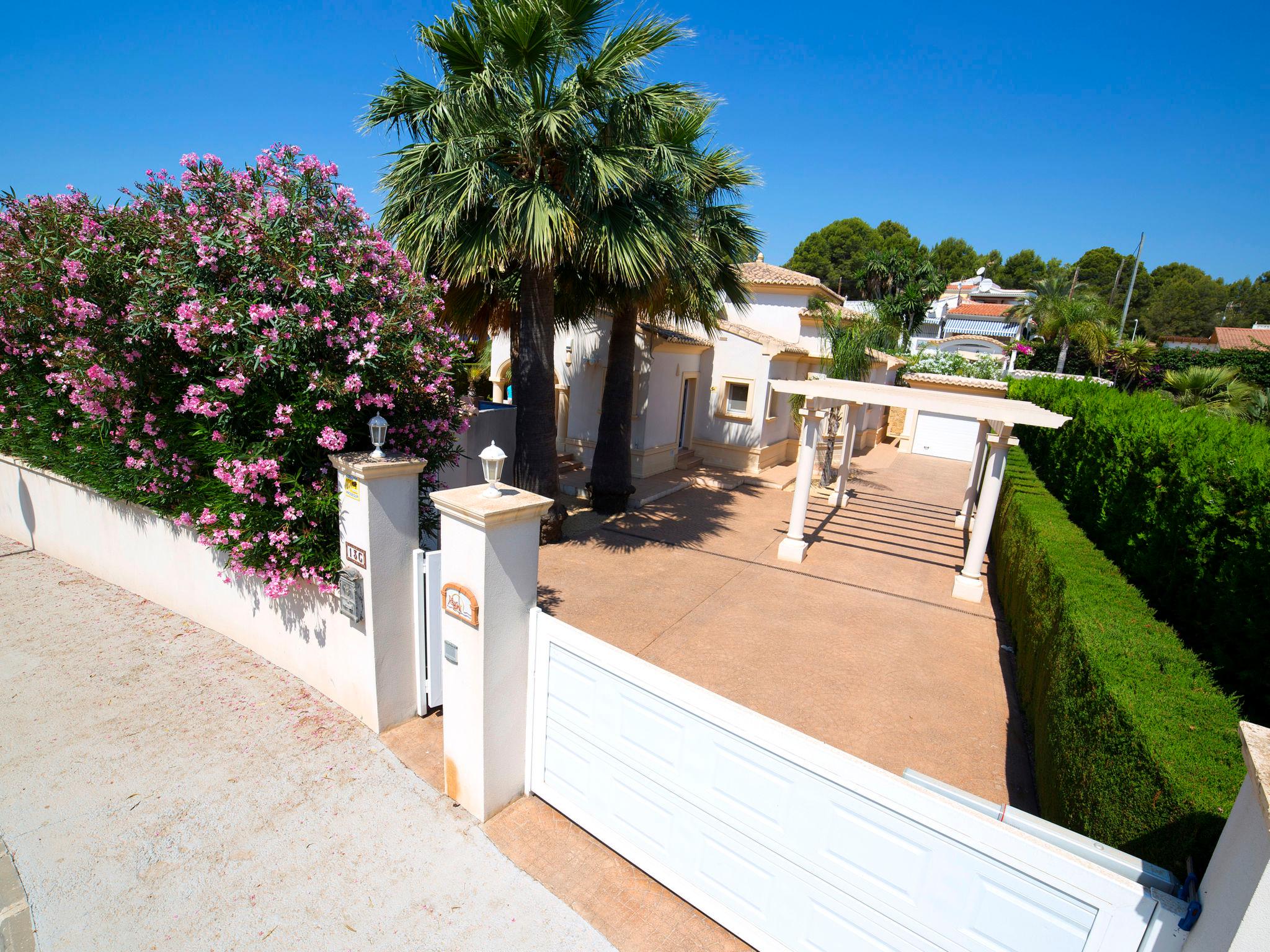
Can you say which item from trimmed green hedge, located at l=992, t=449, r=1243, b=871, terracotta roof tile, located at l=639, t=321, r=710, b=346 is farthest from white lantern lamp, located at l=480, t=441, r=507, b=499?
terracotta roof tile, located at l=639, t=321, r=710, b=346

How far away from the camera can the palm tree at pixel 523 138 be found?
7.55 metres

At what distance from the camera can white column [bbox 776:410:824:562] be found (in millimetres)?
10055

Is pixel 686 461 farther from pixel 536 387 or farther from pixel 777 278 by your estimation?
pixel 536 387

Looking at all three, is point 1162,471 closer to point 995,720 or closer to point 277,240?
point 995,720

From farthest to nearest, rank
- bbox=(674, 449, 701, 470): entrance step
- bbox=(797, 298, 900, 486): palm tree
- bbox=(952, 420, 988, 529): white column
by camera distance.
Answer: bbox=(674, 449, 701, 470): entrance step → bbox=(797, 298, 900, 486): palm tree → bbox=(952, 420, 988, 529): white column

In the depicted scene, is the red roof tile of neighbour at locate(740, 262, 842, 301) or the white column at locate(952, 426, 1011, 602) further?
the red roof tile of neighbour at locate(740, 262, 842, 301)

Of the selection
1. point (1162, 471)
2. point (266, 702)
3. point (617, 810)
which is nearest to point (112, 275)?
point (266, 702)

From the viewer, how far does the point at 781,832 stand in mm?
3207

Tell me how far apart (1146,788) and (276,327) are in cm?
596

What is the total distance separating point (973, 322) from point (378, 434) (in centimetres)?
5710

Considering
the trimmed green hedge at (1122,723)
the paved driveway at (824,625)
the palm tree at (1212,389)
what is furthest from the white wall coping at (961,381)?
the trimmed green hedge at (1122,723)

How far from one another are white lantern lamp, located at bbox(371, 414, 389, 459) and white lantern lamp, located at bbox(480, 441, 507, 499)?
1078mm

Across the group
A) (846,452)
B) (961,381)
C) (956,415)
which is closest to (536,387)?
(956,415)

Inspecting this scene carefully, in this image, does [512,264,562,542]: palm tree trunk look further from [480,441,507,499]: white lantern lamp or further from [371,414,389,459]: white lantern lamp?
[480,441,507,499]: white lantern lamp
